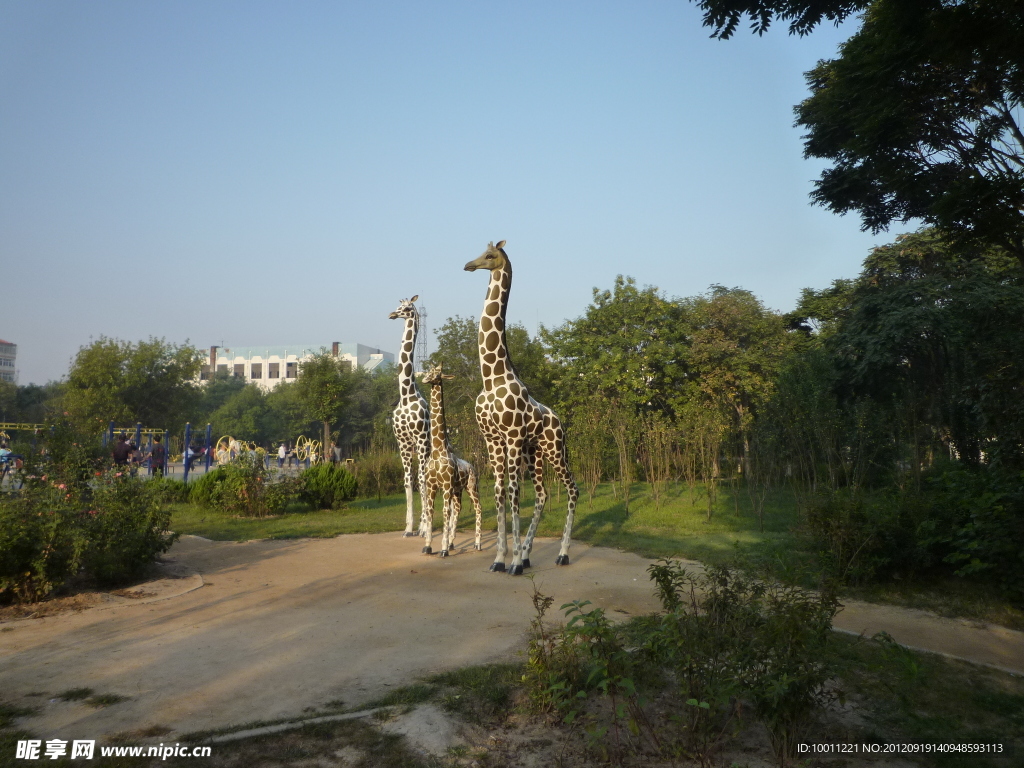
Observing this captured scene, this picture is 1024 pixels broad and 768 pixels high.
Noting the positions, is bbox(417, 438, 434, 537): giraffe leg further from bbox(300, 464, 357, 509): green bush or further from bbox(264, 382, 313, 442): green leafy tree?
bbox(264, 382, 313, 442): green leafy tree

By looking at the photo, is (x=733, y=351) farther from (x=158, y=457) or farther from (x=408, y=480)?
(x=158, y=457)

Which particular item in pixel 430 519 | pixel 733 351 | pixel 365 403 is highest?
pixel 365 403

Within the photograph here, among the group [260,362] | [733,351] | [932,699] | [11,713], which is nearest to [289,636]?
[11,713]

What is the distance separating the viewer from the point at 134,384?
35.5 meters

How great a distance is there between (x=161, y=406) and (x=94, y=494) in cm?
3273

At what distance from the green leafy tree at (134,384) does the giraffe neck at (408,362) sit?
24.0 metres

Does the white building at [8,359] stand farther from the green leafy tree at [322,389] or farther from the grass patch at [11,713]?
the grass patch at [11,713]

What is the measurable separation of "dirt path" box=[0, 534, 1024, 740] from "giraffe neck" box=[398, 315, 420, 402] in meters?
3.45

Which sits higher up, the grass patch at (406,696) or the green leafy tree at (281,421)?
the green leafy tree at (281,421)

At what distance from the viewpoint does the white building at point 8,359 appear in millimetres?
87438

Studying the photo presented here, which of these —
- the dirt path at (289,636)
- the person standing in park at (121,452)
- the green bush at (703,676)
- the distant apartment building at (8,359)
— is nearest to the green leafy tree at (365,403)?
the person standing in park at (121,452)

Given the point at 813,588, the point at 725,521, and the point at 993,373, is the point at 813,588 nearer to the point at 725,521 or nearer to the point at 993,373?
the point at 993,373

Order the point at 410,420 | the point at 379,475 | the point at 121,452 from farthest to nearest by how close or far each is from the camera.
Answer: the point at 379,475 < the point at 121,452 < the point at 410,420

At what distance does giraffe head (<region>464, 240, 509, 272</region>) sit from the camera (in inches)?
384
